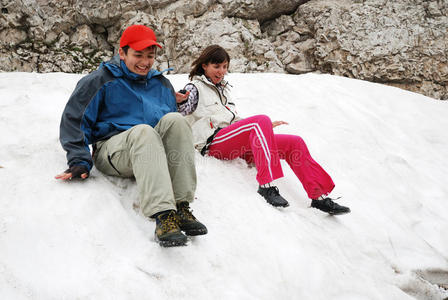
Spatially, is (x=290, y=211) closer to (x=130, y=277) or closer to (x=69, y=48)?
(x=130, y=277)

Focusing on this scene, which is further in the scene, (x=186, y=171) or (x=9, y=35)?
(x=9, y=35)

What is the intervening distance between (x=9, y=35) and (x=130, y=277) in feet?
53.3

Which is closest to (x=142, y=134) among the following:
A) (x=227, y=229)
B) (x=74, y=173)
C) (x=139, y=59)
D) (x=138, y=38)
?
(x=74, y=173)

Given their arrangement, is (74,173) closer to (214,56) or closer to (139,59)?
(139,59)

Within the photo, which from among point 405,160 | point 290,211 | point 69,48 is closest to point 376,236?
point 290,211

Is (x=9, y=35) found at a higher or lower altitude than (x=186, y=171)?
higher

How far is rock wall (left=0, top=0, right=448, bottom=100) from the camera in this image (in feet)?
41.2

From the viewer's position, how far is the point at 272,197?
102 inches

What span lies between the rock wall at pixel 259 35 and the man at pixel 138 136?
11436 mm

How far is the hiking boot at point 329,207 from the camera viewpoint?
2.66 meters

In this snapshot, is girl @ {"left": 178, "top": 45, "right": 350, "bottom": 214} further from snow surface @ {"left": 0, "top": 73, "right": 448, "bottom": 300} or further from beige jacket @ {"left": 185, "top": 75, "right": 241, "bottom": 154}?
snow surface @ {"left": 0, "top": 73, "right": 448, "bottom": 300}

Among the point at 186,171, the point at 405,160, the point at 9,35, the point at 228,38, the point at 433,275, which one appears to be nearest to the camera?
the point at 186,171

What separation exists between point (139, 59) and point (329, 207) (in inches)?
86.4

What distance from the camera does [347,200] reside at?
313cm
